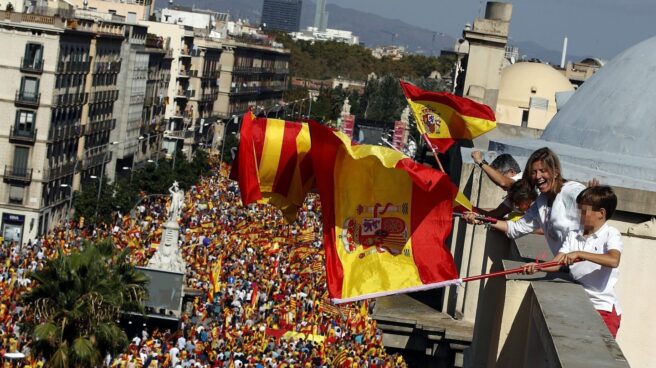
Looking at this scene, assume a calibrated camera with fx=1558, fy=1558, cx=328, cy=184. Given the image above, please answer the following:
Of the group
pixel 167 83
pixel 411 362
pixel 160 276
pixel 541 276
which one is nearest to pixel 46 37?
pixel 160 276

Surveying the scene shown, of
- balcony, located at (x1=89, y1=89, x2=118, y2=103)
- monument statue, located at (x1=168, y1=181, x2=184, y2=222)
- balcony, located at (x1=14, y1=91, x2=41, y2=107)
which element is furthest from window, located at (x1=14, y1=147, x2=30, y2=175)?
monument statue, located at (x1=168, y1=181, x2=184, y2=222)

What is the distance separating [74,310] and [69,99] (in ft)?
144

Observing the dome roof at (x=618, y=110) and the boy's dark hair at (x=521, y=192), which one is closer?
the boy's dark hair at (x=521, y=192)

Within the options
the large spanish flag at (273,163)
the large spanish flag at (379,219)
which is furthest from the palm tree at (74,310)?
the large spanish flag at (379,219)

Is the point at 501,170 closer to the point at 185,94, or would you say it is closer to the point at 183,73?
the point at 183,73

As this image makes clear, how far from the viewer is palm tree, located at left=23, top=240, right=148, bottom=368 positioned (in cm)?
2645

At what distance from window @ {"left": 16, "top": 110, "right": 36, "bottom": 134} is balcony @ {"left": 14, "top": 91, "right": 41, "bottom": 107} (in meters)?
0.35

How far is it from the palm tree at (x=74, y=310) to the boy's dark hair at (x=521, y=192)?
18.6 metres

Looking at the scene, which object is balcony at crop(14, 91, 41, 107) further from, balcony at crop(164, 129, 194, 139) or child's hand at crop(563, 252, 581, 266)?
child's hand at crop(563, 252, 581, 266)

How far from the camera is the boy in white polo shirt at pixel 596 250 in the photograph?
6852 millimetres

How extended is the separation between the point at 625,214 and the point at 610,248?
2.72 meters

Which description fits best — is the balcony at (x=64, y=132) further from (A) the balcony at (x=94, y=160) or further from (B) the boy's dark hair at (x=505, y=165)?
(B) the boy's dark hair at (x=505, y=165)

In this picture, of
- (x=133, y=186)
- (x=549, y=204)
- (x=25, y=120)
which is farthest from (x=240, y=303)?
(x=133, y=186)

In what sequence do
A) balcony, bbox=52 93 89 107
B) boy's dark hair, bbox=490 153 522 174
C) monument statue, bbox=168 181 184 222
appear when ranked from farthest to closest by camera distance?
balcony, bbox=52 93 89 107
monument statue, bbox=168 181 184 222
boy's dark hair, bbox=490 153 522 174
